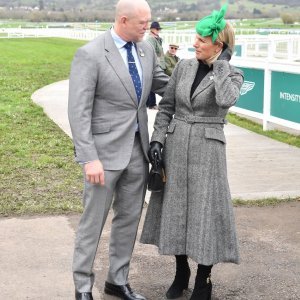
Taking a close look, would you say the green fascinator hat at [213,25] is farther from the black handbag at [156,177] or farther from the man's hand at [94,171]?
the man's hand at [94,171]

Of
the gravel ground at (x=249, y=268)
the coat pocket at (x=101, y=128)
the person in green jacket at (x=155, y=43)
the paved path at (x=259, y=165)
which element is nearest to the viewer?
the coat pocket at (x=101, y=128)

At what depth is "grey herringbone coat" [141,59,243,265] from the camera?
4.23 m

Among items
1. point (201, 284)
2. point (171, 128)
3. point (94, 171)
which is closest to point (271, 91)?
point (171, 128)

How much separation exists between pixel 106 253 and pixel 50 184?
2462 mm

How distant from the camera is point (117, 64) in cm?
411

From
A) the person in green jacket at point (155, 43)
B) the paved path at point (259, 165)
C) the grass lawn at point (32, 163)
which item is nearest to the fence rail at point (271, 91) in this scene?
the paved path at point (259, 165)

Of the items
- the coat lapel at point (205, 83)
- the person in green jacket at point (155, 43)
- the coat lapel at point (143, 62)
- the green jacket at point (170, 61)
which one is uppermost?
the coat lapel at point (143, 62)

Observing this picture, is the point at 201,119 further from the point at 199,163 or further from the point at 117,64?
the point at 117,64

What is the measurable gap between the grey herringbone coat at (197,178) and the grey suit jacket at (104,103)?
8.9 inches

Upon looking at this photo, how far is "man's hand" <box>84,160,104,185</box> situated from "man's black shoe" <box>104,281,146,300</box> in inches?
31.2

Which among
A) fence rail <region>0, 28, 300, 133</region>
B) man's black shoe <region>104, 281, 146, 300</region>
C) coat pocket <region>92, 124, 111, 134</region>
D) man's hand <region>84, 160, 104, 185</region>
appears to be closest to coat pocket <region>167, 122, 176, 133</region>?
coat pocket <region>92, 124, 111, 134</region>

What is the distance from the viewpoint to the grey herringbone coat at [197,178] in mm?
4227

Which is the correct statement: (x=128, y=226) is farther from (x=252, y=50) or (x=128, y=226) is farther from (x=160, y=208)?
(x=252, y=50)

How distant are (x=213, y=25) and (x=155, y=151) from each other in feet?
2.64
